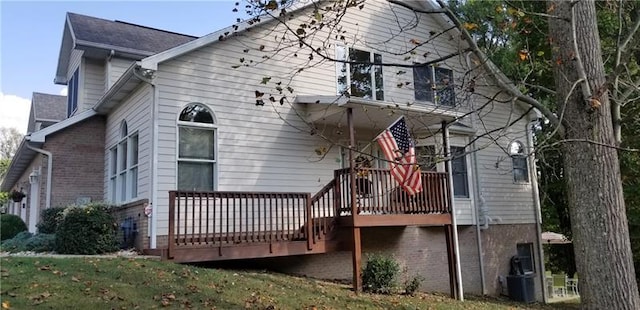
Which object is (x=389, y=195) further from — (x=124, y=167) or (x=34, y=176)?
(x=34, y=176)

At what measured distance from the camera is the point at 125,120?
40.0 feet

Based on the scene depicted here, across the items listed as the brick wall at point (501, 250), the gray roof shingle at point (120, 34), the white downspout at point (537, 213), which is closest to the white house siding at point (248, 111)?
the gray roof shingle at point (120, 34)

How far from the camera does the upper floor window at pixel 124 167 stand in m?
11.6

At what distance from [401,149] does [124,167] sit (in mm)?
6694

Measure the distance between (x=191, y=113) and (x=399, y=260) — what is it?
627 centimetres

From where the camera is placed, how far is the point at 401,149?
10.4 m

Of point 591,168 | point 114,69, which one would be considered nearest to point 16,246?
point 114,69

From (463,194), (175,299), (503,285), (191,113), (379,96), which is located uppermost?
(379,96)

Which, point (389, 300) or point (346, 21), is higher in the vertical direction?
point (346, 21)

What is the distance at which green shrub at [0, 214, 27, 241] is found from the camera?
14375mm

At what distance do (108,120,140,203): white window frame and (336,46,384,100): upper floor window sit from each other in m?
5.20

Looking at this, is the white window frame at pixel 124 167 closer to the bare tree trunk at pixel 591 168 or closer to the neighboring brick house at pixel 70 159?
the neighboring brick house at pixel 70 159

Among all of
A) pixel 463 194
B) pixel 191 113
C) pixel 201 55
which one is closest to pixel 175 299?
pixel 191 113

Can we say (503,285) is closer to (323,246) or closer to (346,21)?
(323,246)
